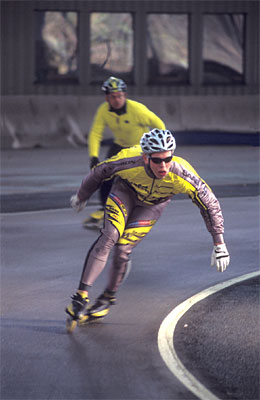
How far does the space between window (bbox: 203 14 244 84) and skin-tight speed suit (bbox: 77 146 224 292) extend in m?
22.5

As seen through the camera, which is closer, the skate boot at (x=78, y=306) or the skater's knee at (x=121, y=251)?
the skate boot at (x=78, y=306)

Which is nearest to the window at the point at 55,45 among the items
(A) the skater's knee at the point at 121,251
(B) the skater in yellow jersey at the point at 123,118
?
(B) the skater in yellow jersey at the point at 123,118

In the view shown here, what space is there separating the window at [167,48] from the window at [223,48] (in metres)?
0.73

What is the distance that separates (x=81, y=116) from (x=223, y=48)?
693 centimetres

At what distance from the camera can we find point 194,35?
3042 centimetres

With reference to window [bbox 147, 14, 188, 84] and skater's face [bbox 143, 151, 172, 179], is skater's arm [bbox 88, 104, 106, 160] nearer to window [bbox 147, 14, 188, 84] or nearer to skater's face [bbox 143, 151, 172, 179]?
skater's face [bbox 143, 151, 172, 179]

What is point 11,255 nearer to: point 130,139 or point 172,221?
point 130,139

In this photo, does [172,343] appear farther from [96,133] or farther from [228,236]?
[96,133]

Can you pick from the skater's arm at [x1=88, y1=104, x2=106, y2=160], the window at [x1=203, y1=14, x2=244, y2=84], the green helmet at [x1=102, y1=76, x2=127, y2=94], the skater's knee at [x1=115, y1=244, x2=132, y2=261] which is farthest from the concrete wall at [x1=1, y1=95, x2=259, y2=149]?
the skater's knee at [x1=115, y1=244, x2=132, y2=261]

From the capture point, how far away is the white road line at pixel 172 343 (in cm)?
656

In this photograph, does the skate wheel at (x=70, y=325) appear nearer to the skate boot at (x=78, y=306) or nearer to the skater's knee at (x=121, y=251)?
the skate boot at (x=78, y=306)

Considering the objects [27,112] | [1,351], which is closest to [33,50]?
[27,112]

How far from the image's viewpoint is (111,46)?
2994cm

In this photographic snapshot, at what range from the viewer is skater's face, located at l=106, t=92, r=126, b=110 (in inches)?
484
